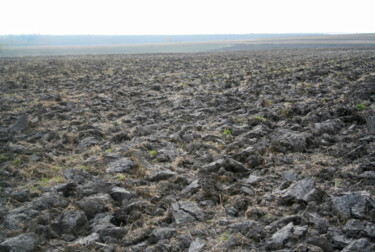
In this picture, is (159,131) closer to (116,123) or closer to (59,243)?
(116,123)

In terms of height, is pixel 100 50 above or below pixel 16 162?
above

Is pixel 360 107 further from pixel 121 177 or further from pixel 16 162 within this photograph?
pixel 16 162

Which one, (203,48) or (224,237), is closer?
(224,237)

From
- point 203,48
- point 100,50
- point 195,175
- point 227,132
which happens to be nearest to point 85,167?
point 195,175

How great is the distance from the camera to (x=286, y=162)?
6223 mm

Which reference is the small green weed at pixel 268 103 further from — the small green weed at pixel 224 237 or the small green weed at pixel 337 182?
the small green weed at pixel 224 237

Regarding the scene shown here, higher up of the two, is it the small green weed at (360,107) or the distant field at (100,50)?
the distant field at (100,50)

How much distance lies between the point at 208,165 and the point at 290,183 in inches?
60.0

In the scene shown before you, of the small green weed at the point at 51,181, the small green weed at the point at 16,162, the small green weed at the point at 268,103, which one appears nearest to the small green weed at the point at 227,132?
the small green weed at the point at 268,103

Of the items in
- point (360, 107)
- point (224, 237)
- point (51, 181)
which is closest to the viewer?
point (224, 237)

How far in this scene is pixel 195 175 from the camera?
6109 millimetres

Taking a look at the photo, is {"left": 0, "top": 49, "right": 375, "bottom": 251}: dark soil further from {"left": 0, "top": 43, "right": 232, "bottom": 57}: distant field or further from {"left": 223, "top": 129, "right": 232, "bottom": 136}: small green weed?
{"left": 0, "top": 43, "right": 232, "bottom": 57}: distant field

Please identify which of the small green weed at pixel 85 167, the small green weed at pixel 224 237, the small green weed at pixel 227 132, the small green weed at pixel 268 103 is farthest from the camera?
the small green weed at pixel 268 103

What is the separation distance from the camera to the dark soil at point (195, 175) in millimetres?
4188
